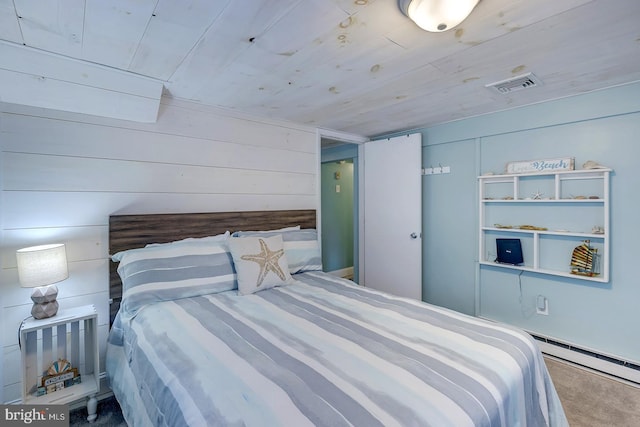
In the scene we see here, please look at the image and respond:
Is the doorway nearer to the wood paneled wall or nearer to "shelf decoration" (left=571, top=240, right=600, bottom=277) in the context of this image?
the wood paneled wall

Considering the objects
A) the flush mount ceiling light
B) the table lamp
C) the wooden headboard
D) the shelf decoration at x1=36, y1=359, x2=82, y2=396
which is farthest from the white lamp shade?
the flush mount ceiling light

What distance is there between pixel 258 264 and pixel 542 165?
8.19 ft

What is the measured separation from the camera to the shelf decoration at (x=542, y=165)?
2373 mm

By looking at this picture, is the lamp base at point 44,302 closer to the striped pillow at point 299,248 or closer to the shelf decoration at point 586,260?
the striped pillow at point 299,248

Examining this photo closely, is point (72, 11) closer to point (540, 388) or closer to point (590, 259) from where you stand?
point (540, 388)

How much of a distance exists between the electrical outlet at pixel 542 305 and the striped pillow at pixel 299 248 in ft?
6.39

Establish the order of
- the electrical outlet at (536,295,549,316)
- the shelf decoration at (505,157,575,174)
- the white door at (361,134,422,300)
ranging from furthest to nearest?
the white door at (361,134,422,300)
the electrical outlet at (536,295,549,316)
the shelf decoration at (505,157,575,174)

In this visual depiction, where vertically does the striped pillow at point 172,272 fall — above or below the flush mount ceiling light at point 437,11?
below

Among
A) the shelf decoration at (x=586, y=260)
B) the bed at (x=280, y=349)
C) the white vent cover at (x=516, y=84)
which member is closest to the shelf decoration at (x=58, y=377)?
the bed at (x=280, y=349)

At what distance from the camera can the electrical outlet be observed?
2.54 meters

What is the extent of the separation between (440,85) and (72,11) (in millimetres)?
2095

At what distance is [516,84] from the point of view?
2076mm

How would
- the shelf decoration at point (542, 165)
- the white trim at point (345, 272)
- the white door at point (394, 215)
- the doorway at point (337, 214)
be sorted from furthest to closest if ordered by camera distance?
the white trim at point (345, 272), the doorway at point (337, 214), the white door at point (394, 215), the shelf decoration at point (542, 165)

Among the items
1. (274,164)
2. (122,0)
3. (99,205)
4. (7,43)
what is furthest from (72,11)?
(274,164)
